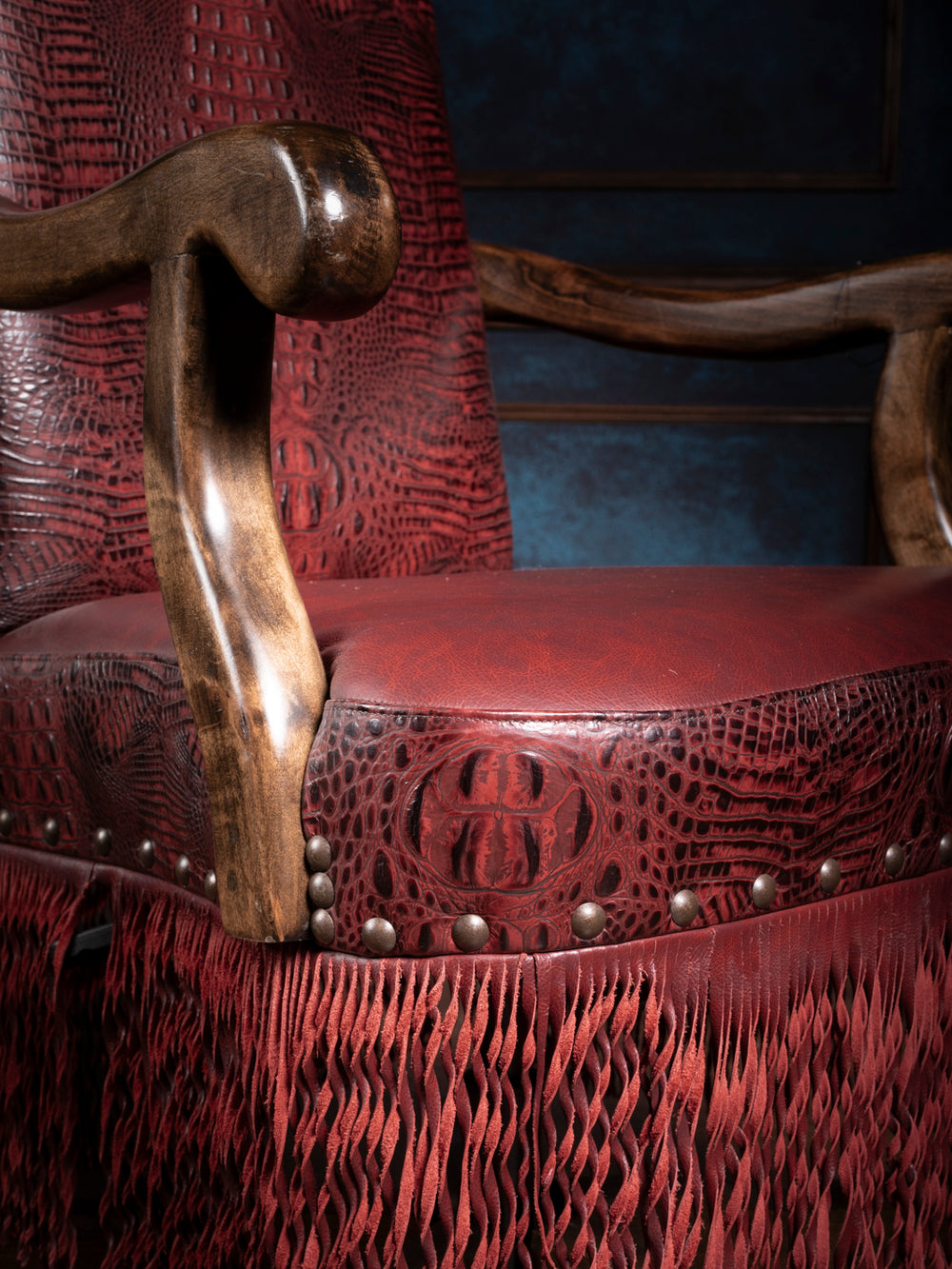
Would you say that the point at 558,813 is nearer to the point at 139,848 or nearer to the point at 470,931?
the point at 470,931

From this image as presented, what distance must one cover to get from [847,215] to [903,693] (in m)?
1.81

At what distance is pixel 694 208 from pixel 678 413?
13.5 inches

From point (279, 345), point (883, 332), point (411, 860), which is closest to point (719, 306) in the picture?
point (883, 332)

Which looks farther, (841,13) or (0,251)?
(841,13)

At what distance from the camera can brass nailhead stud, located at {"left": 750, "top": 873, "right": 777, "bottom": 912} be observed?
527 millimetres

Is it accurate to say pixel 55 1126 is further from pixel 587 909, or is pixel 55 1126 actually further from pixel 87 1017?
pixel 587 909

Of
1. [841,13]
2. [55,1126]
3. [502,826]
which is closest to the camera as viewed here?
[502,826]

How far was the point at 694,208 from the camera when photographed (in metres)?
2.17

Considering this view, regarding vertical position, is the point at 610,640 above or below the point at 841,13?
below

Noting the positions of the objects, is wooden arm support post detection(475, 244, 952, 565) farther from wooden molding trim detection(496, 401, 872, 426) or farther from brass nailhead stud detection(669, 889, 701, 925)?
wooden molding trim detection(496, 401, 872, 426)

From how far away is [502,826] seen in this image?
18.9 inches

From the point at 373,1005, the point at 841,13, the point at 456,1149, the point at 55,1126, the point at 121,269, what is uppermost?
the point at 841,13

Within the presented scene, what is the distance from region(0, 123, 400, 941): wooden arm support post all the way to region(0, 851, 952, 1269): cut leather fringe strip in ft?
0.20

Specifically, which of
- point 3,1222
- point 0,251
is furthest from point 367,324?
point 3,1222
